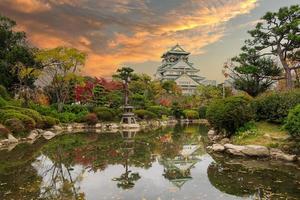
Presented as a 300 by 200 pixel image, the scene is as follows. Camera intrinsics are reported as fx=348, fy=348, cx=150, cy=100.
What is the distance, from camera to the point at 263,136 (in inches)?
579

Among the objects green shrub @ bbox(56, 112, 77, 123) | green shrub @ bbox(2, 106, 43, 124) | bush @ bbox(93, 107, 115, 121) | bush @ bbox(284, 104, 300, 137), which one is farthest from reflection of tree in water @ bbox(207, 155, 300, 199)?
bush @ bbox(93, 107, 115, 121)

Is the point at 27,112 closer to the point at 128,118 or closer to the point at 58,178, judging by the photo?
the point at 128,118

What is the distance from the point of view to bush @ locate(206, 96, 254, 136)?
53.1ft

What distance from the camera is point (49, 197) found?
8.02 meters

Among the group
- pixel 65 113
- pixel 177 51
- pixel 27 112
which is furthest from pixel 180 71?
pixel 27 112

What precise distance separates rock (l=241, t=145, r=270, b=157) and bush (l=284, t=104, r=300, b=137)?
1161 millimetres

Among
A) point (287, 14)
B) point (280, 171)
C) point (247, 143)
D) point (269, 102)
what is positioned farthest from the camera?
point (287, 14)

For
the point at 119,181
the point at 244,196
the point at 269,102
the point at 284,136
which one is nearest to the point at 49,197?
the point at 119,181

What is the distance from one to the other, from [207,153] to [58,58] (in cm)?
2371

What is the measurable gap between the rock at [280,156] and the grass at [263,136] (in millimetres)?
368

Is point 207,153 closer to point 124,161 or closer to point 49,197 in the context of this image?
point 124,161

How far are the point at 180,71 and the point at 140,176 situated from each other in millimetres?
66549

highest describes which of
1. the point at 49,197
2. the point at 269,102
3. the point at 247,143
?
the point at 269,102

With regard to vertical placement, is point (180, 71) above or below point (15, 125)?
above
